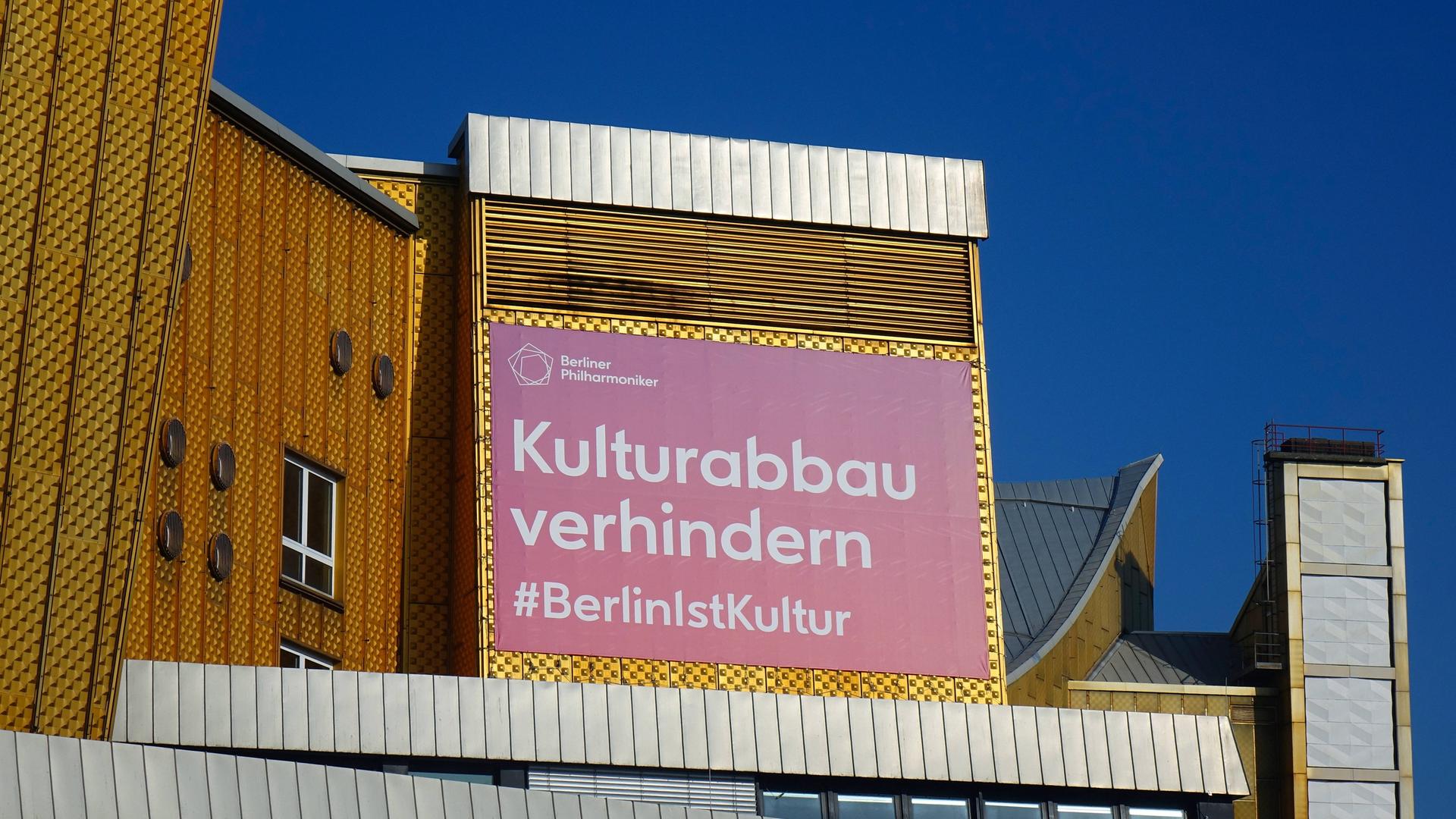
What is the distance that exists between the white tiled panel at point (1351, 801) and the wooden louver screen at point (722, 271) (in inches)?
413

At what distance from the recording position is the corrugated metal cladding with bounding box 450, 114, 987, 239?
2892 centimetres

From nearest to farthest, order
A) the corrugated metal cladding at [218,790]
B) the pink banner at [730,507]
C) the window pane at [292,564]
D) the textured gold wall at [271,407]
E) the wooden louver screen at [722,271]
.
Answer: the corrugated metal cladding at [218,790]
the textured gold wall at [271,407]
the window pane at [292,564]
the pink banner at [730,507]
the wooden louver screen at [722,271]

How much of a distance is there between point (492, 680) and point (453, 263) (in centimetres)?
876

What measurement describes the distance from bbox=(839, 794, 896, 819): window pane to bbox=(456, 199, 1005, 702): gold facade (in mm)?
5005

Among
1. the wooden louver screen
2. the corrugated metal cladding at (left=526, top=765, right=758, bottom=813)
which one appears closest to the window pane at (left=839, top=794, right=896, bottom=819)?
the corrugated metal cladding at (left=526, top=765, right=758, bottom=813)

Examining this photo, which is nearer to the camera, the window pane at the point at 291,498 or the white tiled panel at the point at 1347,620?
the window pane at the point at 291,498

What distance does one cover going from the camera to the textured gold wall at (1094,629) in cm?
3806

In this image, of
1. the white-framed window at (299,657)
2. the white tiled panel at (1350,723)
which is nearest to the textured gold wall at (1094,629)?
the white tiled panel at (1350,723)

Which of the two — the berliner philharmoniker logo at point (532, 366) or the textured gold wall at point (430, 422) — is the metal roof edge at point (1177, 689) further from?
the textured gold wall at point (430, 422)

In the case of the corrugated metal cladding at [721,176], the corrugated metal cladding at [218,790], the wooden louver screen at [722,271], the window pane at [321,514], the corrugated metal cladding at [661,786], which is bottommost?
the corrugated metal cladding at [661,786]

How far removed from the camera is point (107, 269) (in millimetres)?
19859

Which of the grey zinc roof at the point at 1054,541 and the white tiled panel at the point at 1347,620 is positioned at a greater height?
the grey zinc roof at the point at 1054,541

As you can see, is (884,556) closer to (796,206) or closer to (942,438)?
(942,438)

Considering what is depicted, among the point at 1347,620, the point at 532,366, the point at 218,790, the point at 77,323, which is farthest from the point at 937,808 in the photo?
the point at 1347,620
